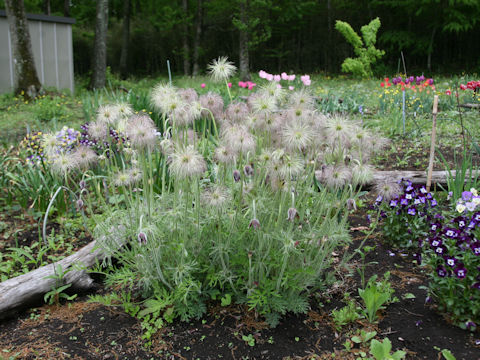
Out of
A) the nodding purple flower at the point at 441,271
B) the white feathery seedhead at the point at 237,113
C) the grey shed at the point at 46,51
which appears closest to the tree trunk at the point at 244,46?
the grey shed at the point at 46,51

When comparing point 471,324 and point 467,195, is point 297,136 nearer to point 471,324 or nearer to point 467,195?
point 467,195

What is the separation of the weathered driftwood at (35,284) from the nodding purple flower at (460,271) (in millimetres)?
1996

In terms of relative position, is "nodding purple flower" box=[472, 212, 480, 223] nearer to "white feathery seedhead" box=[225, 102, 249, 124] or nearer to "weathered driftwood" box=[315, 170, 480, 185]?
"white feathery seedhead" box=[225, 102, 249, 124]

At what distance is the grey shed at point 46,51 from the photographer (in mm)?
11008

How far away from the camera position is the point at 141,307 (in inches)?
95.7

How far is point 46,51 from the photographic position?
38.6 ft

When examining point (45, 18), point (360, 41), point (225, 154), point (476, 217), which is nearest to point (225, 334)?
point (225, 154)

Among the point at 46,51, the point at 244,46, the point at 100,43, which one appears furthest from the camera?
the point at 244,46

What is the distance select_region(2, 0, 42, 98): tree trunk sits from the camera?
9055 mm

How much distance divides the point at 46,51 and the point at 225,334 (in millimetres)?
11924

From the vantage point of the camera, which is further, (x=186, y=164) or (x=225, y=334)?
(x=225, y=334)

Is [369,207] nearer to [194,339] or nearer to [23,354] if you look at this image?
[194,339]

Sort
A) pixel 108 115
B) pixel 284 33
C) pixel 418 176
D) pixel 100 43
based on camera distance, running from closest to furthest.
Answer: pixel 108 115
pixel 418 176
pixel 100 43
pixel 284 33

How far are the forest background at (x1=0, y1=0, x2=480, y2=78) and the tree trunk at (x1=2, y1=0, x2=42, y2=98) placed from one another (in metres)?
Result: 8.42
